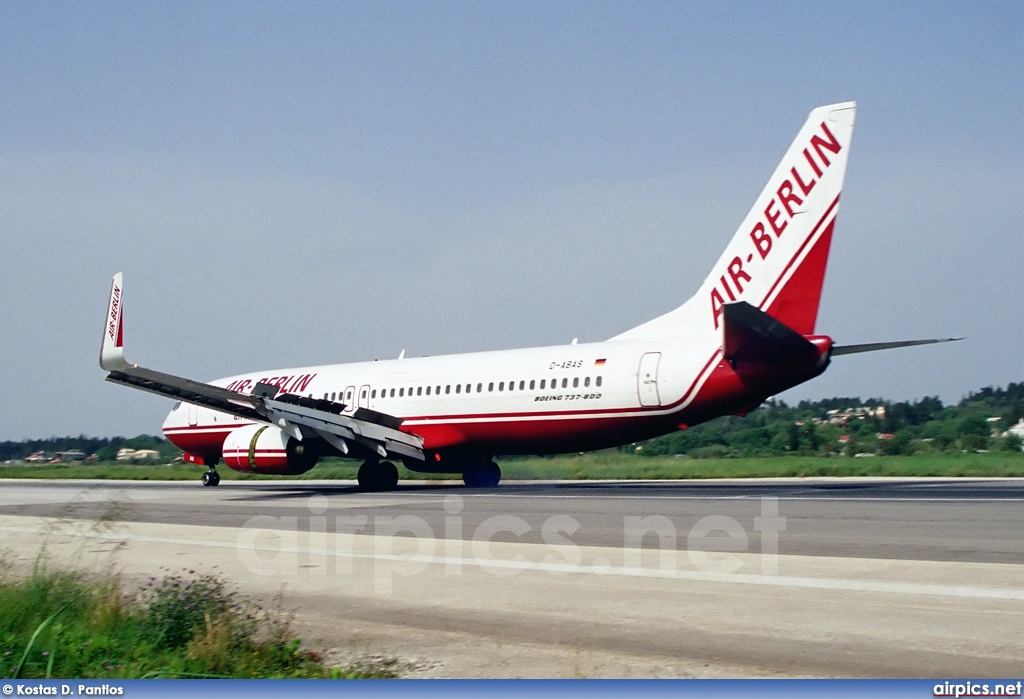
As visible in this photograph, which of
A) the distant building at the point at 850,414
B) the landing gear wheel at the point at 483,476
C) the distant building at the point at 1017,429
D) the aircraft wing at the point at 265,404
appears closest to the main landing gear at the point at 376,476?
the aircraft wing at the point at 265,404

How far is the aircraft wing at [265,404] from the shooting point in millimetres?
27656

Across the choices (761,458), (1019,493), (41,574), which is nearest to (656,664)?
(41,574)

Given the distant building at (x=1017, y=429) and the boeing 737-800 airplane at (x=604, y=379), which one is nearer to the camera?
the boeing 737-800 airplane at (x=604, y=379)

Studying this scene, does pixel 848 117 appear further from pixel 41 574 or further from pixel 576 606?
Result: pixel 41 574

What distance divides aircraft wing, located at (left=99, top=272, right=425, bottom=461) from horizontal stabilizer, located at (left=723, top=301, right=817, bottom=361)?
10505 millimetres

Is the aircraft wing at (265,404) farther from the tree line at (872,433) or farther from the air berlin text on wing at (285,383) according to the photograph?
the tree line at (872,433)

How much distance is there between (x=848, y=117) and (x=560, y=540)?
1563 cm

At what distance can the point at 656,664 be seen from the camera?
6.84m

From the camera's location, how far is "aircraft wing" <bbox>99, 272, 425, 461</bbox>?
27.7 m

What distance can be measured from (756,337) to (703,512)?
6639 mm

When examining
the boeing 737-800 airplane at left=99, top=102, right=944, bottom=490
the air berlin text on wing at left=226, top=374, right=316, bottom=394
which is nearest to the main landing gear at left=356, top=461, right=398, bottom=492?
the boeing 737-800 airplane at left=99, top=102, right=944, bottom=490

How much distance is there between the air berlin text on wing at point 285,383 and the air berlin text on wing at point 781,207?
15.0 m

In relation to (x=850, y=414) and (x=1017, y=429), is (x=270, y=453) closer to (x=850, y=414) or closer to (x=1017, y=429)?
(x=1017, y=429)

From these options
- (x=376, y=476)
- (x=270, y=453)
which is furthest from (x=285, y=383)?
(x=270, y=453)
